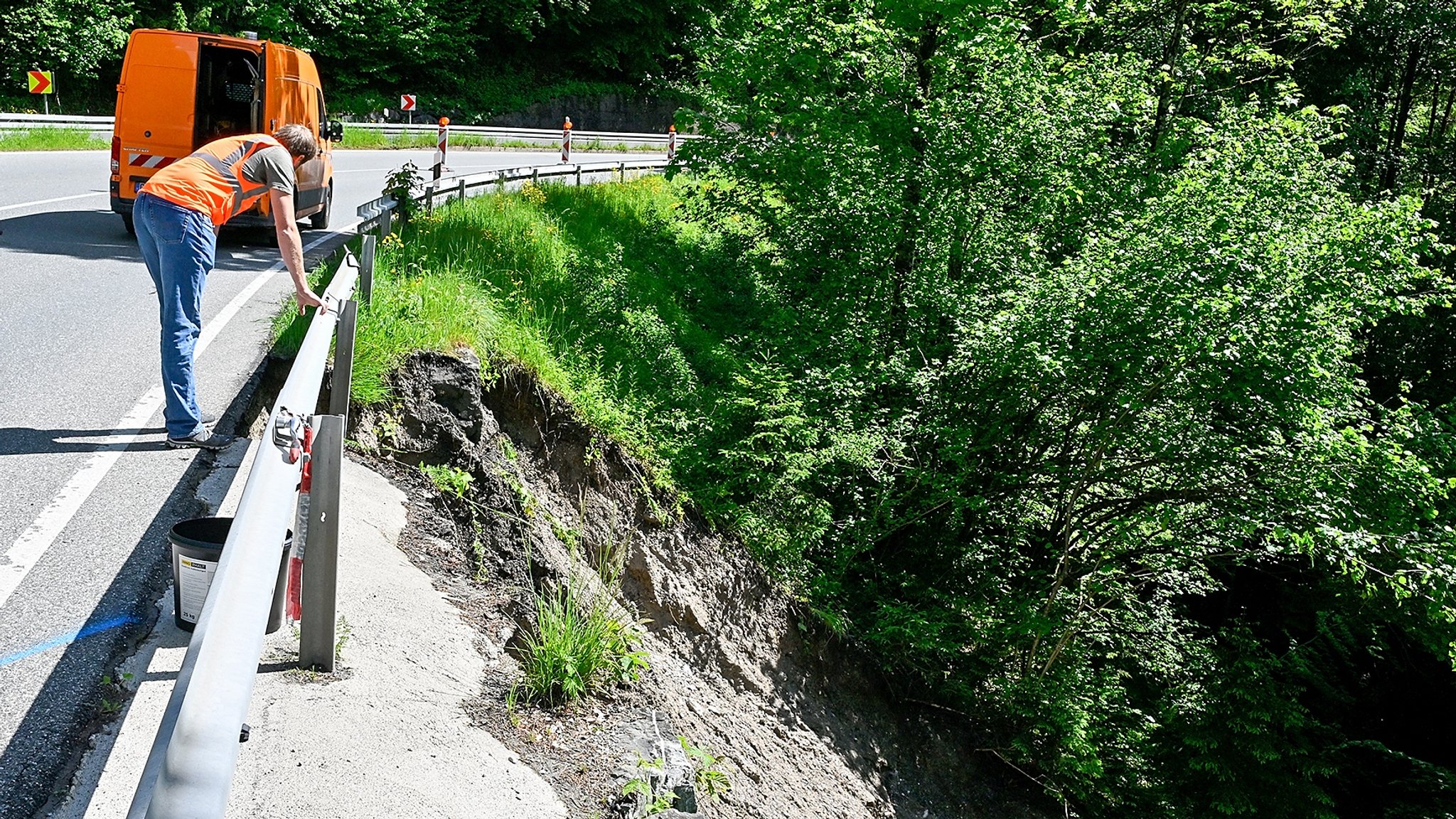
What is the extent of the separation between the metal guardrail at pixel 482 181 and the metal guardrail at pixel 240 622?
6.57 meters

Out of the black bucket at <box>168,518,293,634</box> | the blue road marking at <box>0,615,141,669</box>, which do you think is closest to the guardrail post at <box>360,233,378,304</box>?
the blue road marking at <box>0,615,141,669</box>

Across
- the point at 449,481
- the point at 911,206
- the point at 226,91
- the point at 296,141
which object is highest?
the point at 226,91

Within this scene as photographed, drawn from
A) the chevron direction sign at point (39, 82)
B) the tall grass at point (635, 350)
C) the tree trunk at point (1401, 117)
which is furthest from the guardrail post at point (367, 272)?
the tree trunk at point (1401, 117)

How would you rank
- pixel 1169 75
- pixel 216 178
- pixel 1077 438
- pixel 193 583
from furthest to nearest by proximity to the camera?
pixel 1169 75 < pixel 1077 438 < pixel 216 178 < pixel 193 583

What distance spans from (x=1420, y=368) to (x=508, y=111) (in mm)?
31620

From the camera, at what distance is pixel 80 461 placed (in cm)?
503

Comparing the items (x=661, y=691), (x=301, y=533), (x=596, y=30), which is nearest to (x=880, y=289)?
(x=661, y=691)

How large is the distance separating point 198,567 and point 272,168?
2926 mm

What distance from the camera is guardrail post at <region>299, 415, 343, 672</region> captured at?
3162 millimetres

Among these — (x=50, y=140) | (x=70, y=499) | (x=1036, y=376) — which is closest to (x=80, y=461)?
(x=70, y=499)

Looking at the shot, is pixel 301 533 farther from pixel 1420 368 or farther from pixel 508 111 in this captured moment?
pixel 508 111

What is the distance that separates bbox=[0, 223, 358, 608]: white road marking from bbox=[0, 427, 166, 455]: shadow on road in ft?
0.11

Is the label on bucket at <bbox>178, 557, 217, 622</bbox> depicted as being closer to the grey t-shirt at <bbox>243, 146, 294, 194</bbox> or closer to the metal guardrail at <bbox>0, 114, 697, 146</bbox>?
the grey t-shirt at <bbox>243, 146, 294, 194</bbox>

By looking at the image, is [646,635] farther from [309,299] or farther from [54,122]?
[54,122]
